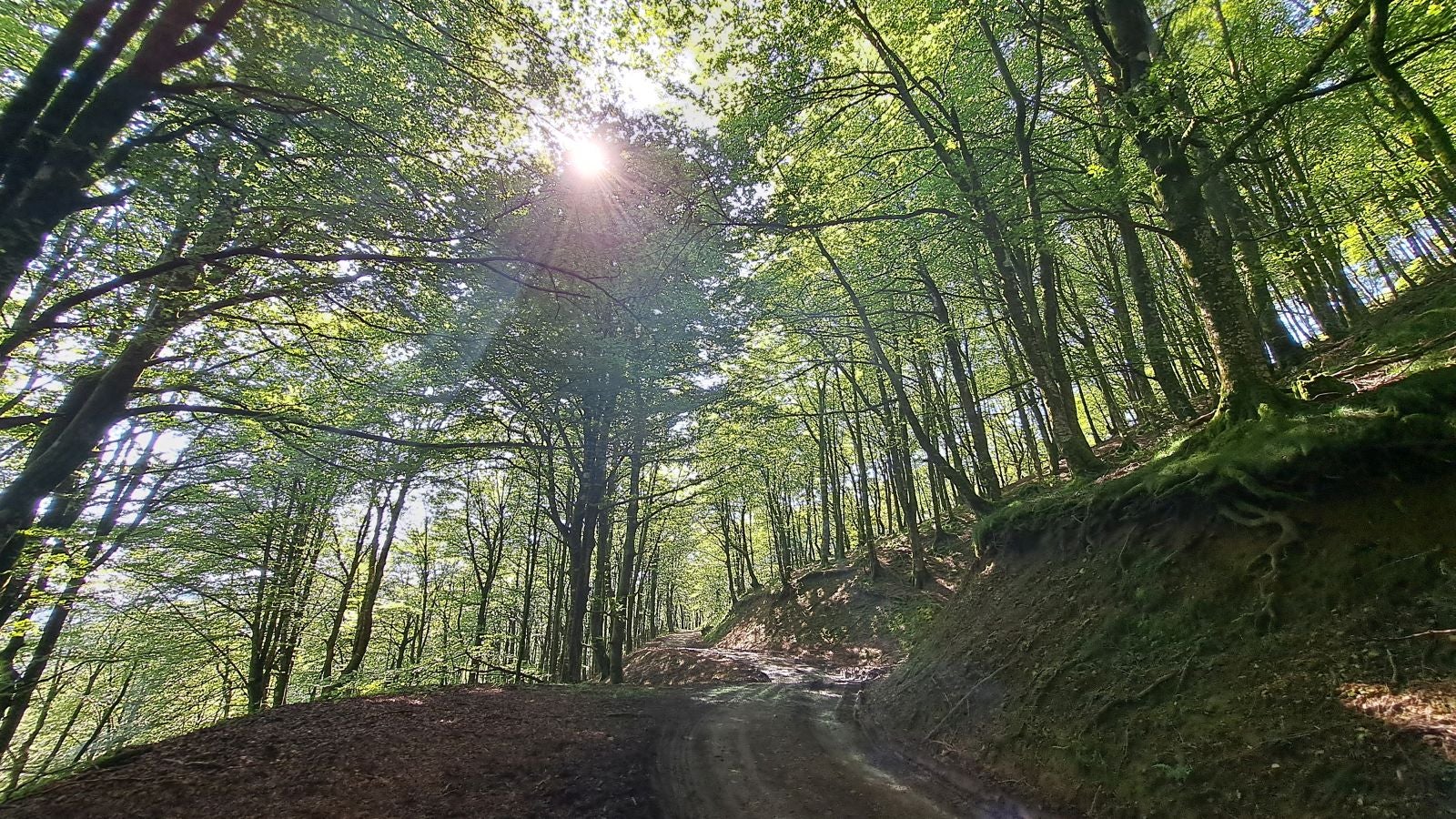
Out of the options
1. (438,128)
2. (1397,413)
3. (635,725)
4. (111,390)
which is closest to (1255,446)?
(1397,413)

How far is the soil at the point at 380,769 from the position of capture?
4.77 metres

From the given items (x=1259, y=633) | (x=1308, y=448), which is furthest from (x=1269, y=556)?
(x=1308, y=448)

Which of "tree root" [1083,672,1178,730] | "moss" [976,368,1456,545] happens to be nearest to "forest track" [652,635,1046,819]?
"tree root" [1083,672,1178,730]

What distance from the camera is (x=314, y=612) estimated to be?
54.7 feet

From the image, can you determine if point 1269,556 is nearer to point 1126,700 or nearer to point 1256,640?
point 1256,640

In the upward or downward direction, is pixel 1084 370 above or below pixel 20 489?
above

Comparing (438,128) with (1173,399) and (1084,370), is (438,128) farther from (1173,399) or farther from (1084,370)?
(1084,370)

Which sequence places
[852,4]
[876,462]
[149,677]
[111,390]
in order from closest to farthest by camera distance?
[111,390], [852,4], [149,677], [876,462]

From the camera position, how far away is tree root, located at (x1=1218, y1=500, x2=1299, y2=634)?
459 centimetres

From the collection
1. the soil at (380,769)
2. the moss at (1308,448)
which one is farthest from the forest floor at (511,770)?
the moss at (1308,448)

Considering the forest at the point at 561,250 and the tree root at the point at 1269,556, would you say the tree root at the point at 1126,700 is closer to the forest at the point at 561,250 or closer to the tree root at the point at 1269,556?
the tree root at the point at 1269,556

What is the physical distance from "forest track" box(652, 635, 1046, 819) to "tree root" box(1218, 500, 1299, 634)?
2719mm

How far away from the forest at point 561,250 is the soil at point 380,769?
0.88 meters

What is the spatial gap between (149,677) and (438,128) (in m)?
16.4
